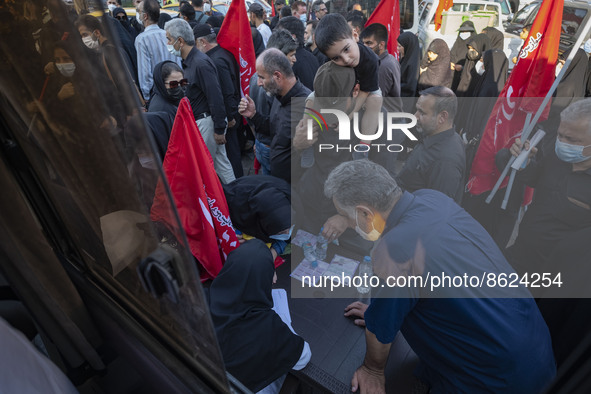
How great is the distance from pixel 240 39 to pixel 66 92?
3809 mm

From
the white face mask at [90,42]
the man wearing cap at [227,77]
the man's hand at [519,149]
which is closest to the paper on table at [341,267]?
the man's hand at [519,149]

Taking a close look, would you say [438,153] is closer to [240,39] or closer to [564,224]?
[564,224]

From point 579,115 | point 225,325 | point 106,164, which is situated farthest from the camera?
point 579,115

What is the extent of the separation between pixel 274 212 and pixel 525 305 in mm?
1456

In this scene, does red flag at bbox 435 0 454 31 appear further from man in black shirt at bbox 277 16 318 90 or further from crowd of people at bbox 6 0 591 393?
man in black shirt at bbox 277 16 318 90

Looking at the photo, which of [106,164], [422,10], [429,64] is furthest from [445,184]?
[422,10]

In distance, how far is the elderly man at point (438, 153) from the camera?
252cm

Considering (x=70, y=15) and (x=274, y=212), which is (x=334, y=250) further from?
(x=70, y=15)

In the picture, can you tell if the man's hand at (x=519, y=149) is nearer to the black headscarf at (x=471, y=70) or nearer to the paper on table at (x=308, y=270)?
the paper on table at (x=308, y=270)

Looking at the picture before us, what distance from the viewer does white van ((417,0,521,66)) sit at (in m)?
8.36

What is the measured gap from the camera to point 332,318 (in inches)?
Answer: 82.4

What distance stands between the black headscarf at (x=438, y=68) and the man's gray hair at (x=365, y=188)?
3968 millimetres

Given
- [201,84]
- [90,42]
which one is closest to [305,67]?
[201,84]

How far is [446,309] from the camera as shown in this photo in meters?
1.47
